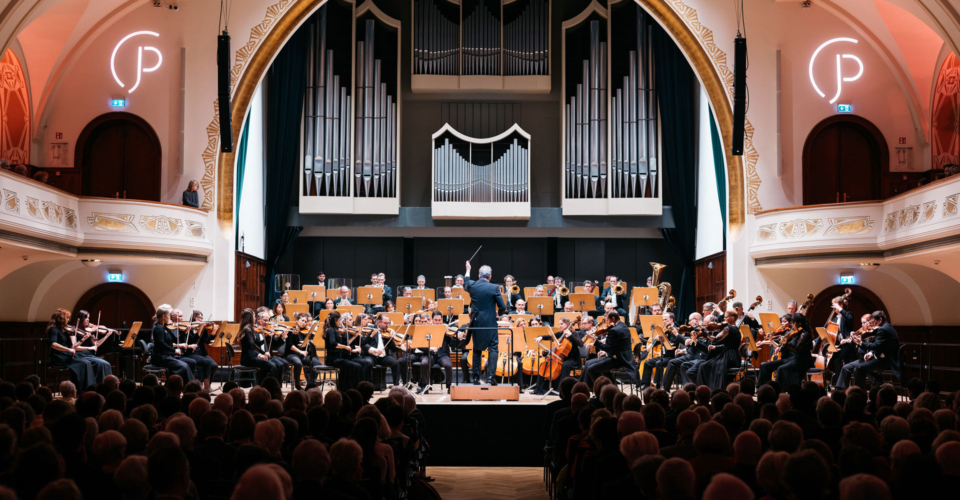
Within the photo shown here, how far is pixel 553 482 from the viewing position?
5.91 metres

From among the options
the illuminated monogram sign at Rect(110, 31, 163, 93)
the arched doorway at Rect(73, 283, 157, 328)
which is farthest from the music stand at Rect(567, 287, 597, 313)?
the illuminated monogram sign at Rect(110, 31, 163, 93)

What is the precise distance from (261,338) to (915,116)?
1027 centimetres

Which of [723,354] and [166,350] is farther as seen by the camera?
[166,350]

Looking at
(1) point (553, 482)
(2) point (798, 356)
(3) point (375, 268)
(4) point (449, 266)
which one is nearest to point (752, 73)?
(2) point (798, 356)

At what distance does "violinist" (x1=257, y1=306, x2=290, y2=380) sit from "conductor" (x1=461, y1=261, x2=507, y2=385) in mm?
2253

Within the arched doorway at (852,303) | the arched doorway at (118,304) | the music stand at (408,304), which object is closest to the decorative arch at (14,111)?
the arched doorway at (118,304)

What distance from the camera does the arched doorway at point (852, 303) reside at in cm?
1242

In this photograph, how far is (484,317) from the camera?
965 cm

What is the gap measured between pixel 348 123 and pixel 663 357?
25.5ft

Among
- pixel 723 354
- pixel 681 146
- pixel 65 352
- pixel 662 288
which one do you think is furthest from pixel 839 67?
pixel 65 352

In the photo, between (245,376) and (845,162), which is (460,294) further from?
(845,162)

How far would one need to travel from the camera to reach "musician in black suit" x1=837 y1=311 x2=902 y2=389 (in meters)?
8.51

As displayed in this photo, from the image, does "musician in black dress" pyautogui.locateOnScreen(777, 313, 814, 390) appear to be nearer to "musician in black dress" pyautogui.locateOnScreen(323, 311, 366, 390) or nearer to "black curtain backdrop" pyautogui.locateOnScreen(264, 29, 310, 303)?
"musician in black dress" pyautogui.locateOnScreen(323, 311, 366, 390)

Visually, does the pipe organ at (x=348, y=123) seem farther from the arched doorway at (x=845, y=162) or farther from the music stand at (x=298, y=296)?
the arched doorway at (x=845, y=162)
